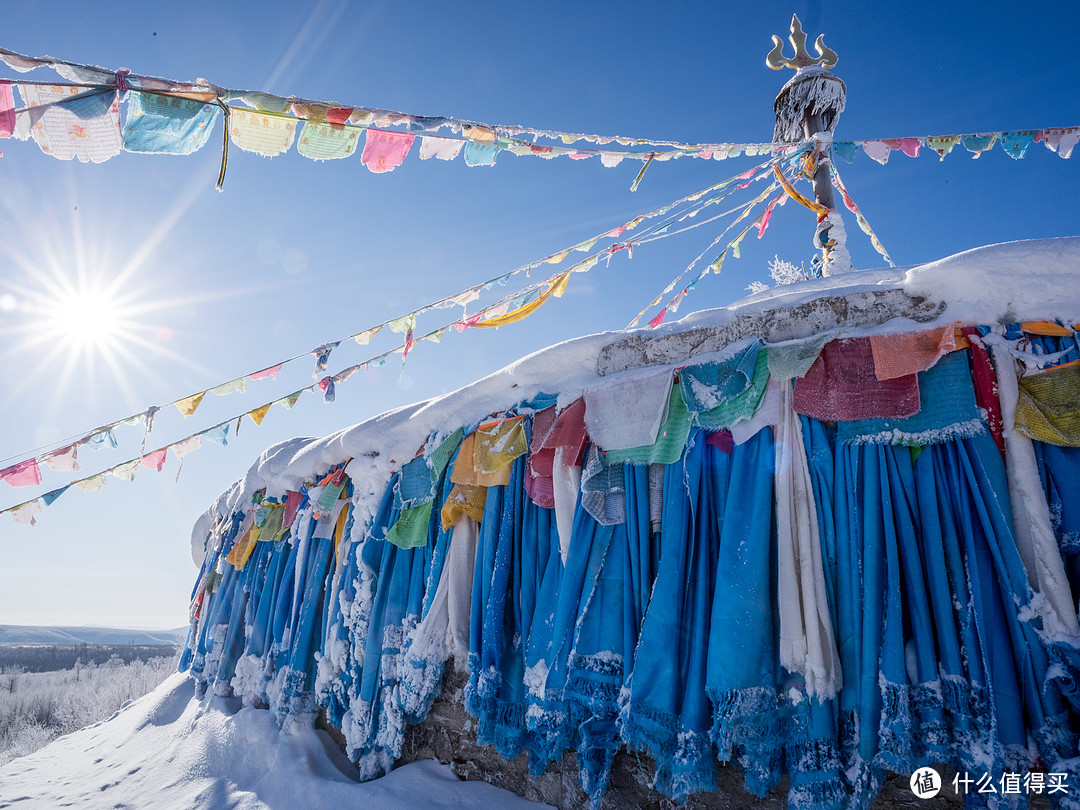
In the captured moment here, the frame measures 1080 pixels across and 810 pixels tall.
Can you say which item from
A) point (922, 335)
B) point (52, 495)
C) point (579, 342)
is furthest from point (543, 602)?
point (52, 495)

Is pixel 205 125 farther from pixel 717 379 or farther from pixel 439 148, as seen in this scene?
pixel 717 379

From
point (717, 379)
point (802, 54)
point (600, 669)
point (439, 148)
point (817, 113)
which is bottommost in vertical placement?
point (600, 669)

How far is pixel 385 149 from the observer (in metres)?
3.26

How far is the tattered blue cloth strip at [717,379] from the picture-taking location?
2.86 meters

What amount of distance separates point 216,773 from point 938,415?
208 inches

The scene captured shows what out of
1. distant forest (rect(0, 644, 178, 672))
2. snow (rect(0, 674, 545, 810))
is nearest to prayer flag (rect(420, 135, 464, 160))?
snow (rect(0, 674, 545, 810))

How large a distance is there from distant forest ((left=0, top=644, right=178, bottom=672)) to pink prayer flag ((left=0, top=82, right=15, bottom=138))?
32.2 meters

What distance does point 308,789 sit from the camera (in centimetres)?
367

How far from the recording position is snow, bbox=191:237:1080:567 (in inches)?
95.2

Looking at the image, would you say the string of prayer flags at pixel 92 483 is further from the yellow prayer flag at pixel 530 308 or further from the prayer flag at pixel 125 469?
the yellow prayer flag at pixel 530 308

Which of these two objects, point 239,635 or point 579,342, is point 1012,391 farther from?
point 239,635

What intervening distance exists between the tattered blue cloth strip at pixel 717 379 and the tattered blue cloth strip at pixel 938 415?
1.79 feet

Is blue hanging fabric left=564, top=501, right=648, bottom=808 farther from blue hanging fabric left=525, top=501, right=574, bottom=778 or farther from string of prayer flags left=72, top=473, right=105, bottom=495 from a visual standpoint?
string of prayer flags left=72, top=473, right=105, bottom=495

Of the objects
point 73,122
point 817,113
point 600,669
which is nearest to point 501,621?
point 600,669
